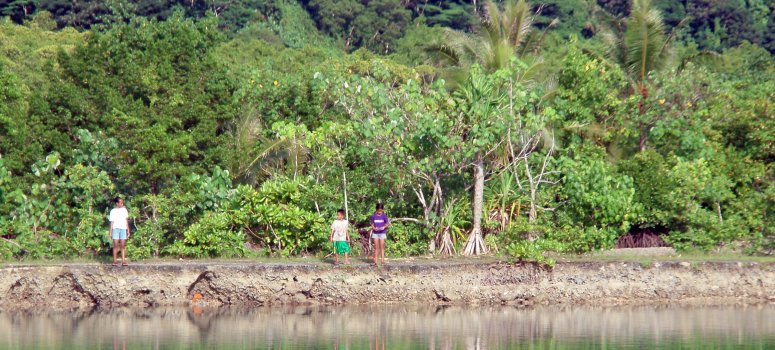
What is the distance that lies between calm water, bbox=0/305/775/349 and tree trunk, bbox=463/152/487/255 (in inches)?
81.4

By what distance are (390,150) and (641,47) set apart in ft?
23.2

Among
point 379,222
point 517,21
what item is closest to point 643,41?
point 517,21

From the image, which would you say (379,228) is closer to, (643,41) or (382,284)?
(382,284)

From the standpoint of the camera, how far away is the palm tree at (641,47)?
2334 centimetres

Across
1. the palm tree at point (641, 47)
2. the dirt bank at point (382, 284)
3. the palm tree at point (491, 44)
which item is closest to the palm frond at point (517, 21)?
the palm tree at point (491, 44)

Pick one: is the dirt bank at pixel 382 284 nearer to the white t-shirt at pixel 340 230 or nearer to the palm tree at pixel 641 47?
the white t-shirt at pixel 340 230

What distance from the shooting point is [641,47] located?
23562 millimetres

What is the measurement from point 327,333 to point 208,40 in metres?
9.84

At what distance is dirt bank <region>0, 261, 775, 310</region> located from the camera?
18016 mm

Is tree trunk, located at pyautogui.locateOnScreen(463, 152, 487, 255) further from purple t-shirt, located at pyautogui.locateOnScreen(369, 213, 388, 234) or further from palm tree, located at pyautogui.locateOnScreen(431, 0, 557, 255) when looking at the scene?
palm tree, located at pyautogui.locateOnScreen(431, 0, 557, 255)

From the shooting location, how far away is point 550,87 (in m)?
23.2

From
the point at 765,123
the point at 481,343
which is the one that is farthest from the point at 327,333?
the point at 765,123

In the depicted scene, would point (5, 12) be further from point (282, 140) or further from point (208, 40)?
point (282, 140)

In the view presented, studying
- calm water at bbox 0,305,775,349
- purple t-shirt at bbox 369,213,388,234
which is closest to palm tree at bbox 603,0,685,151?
calm water at bbox 0,305,775,349
